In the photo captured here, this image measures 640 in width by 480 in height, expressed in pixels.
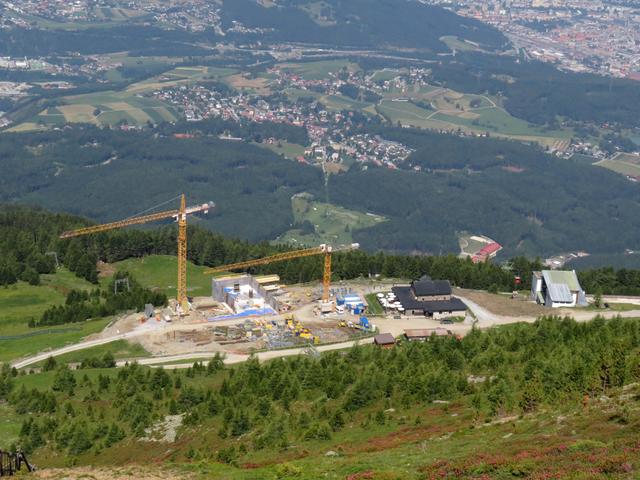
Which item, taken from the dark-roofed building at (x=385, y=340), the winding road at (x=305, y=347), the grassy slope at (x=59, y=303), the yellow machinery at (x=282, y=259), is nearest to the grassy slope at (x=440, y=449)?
the winding road at (x=305, y=347)

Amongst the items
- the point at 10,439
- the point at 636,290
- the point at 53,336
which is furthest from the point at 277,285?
the point at 10,439

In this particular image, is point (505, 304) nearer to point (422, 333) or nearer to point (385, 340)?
point (422, 333)

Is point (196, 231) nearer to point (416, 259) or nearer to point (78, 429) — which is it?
point (416, 259)

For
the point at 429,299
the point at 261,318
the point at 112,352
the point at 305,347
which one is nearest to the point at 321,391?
the point at 305,347

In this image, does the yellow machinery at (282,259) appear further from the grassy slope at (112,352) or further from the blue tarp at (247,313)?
the grassy slope at (112,352)

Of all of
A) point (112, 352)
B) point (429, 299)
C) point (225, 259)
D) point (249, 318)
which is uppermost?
point (429, 299)

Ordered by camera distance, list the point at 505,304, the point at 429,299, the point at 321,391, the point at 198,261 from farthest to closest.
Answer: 1. the point at 198,261
2. the point at 505,304
3. the point at 429,299
4. the point at 321,391
